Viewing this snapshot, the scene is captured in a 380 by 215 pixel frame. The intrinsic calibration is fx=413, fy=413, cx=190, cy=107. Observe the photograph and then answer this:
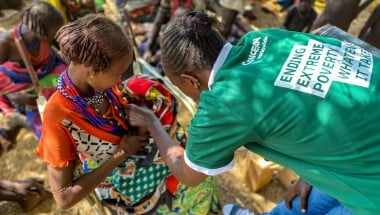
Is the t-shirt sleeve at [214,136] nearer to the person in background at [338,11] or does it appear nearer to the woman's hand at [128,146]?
the woman's hand at [128,146]

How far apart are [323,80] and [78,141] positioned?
107 cm

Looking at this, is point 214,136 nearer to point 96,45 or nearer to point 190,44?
point 190,44

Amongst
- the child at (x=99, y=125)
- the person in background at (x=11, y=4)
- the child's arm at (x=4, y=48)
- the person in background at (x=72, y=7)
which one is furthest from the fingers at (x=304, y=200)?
the person in background at (x=11, y=4)

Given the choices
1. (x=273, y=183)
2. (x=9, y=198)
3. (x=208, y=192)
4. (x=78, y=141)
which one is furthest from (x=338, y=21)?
(x=9, y=198)

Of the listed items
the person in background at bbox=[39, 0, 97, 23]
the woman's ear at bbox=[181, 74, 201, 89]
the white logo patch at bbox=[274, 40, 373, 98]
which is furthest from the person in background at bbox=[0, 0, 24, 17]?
the white logo patch at bbox=[274, 40, 373, 98]

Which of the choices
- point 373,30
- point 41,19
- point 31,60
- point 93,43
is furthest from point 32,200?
point 373,30

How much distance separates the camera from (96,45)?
1.63 metres

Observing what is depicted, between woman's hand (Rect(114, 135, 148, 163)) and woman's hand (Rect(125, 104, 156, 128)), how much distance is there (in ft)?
0.23

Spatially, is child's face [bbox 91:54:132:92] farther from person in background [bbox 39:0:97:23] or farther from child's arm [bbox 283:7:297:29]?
child's arm [bbox 283:7:297:29]

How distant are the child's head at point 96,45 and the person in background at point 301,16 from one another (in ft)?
11.9

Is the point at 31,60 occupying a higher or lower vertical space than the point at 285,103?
lower

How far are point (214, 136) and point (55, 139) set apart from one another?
70 cm

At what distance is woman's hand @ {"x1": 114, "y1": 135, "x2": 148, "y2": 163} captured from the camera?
77.0 inches

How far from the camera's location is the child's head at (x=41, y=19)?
2.87 metres
